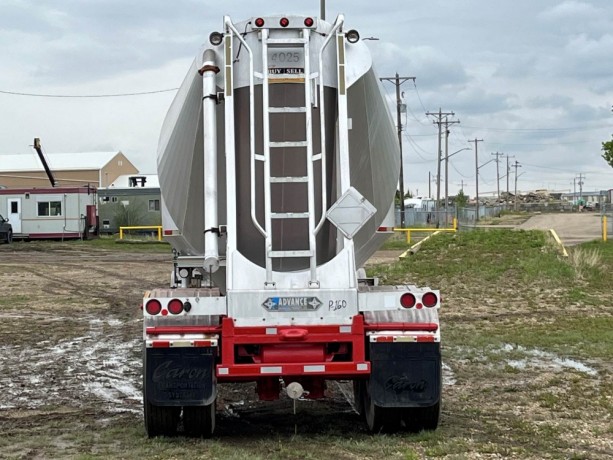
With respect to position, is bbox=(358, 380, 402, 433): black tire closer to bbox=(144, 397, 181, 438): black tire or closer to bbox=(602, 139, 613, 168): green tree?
bbox=(144, 397, 181, 438): black tire

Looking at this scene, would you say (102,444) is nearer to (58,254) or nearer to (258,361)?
(258,361)

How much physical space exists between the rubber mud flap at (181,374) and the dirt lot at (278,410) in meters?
0.43

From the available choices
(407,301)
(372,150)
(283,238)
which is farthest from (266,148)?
(407,301)

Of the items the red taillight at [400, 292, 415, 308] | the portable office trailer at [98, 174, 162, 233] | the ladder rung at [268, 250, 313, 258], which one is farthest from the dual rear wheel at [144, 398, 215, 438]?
the portable office trailer at [98, 174, 162, 233]

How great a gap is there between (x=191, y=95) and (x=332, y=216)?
5.67 ft

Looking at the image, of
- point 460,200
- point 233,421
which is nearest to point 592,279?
point 233,421

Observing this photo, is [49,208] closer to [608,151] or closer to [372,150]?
[608,151]

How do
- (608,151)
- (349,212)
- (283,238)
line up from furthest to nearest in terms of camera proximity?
1. (608,151)
2. (283,238)
3. (349,212)

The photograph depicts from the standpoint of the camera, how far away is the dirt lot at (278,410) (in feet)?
24.5

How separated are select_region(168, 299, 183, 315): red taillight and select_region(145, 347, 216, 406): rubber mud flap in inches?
12.1

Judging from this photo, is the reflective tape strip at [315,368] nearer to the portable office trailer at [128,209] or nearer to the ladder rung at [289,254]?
the ladder rung at [289,254]

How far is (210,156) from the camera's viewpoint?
7.80 m

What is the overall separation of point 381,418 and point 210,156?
2.68m

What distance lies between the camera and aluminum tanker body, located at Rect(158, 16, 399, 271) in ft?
25.7
